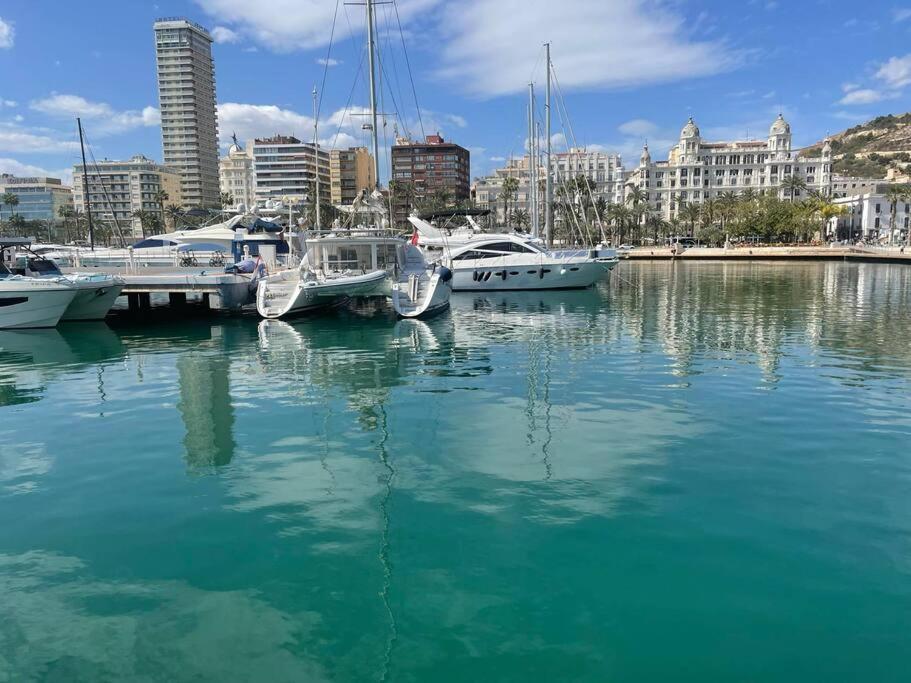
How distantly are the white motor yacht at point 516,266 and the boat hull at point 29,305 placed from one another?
2056 cm

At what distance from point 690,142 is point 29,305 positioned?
167825mm

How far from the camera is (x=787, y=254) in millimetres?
82000

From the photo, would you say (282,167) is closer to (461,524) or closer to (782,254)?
(782,254)

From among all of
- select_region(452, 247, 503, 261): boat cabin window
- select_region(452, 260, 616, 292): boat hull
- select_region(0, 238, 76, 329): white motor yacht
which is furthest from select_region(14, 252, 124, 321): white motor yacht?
select_region(452, 247, 503, 261): boat cabin window

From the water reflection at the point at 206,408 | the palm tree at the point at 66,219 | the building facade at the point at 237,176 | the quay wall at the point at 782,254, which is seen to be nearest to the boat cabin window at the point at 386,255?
the water reflection at the point at 206,408

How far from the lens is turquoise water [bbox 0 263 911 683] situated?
17.8ft

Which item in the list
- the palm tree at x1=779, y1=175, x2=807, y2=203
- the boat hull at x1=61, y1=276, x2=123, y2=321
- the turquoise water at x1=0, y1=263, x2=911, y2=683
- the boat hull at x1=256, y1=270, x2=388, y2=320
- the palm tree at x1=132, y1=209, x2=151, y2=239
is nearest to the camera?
the turquoise water at x1=0, y1=263, x2=911, y2=683

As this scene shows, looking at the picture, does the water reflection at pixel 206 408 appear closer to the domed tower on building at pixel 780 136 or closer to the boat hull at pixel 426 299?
the boat hull at pixel 426 299

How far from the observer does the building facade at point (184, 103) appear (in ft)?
609

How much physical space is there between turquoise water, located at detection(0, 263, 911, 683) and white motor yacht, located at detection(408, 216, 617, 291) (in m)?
22.6

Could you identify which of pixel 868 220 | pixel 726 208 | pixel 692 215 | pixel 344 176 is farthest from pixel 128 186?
pixel 868 220

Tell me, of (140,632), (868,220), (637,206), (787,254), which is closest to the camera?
(140,632)

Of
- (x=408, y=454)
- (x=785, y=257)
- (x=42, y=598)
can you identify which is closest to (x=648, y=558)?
(x=408, y=454)

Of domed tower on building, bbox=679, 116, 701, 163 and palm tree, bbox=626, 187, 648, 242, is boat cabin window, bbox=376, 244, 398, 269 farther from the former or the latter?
domed tower on building, bbox=679, 116, 701, 163
